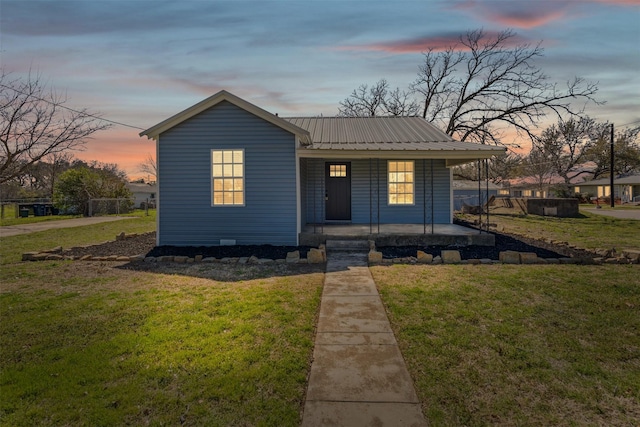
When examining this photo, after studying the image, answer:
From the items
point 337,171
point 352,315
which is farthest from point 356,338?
point 337,171

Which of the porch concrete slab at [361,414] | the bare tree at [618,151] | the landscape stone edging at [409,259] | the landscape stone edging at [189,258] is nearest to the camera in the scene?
the porch concrete slab at [361,414]

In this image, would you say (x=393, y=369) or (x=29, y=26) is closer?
(x=393, y=369)

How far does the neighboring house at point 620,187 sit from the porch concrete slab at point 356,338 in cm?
4546

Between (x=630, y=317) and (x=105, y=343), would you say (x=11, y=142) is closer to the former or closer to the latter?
(x=105, y=343)

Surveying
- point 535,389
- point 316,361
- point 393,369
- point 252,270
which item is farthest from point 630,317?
point 252,270

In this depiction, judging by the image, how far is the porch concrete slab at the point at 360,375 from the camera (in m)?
2.69

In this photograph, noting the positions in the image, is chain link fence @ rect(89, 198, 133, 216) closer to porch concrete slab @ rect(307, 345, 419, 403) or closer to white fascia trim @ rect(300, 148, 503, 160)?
white fascia trim @ rect(300, 148, 503, 160)

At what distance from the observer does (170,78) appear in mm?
13430

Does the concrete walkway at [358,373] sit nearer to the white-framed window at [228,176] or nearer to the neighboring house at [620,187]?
the white-framed window at [228,176]

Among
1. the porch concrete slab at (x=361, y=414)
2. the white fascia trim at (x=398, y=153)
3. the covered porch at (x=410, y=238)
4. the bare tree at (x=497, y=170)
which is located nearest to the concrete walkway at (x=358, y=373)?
the porch concrete slab at (x=361, y=414)

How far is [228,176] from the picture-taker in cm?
953

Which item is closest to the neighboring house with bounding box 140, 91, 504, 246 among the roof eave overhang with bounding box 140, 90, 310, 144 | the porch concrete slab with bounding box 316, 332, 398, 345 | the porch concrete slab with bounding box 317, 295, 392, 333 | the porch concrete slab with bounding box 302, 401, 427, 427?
the roof eave overhang with bounding box 140, 90, 310, 144

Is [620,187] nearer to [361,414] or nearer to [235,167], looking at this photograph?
[235,167]

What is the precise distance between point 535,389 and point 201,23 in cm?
976
